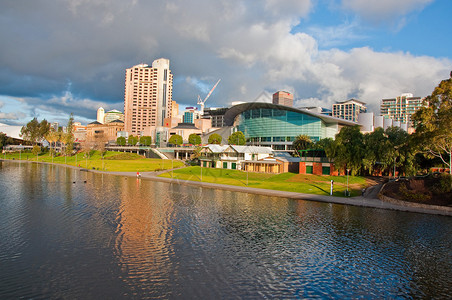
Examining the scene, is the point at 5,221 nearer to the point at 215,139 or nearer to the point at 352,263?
the point at 352,263

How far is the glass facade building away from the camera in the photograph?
13000 centimetres

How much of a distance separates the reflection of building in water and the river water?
104 millimetres

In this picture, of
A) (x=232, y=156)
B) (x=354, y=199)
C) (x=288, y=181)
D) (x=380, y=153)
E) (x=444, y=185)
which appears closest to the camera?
(x=444, y=185)

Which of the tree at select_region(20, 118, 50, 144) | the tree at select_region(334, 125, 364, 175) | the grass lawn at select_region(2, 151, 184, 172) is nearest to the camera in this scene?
the tree at select_region(334, 125, 364, 175)

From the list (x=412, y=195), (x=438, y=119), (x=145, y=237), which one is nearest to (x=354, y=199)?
(x=412, y=195)

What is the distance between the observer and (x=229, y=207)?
39.1 m

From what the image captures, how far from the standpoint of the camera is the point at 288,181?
6362 centimetres

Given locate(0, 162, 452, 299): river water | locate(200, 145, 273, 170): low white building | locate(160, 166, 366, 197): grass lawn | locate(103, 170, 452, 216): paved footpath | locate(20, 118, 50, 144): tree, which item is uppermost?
locate(20, 118, 50, 144): tree

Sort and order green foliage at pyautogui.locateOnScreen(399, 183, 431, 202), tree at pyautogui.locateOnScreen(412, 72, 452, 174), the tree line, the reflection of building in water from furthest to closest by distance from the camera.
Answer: the tree line < green foliage at pyautogui.locateOnScreen(399, 183, 431, 202) < tree at pyautogui.locateOnScreen(412, 72, 452, 174) < the reflection of building in water

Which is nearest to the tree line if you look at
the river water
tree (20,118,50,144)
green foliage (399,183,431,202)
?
green foliage (399,183,431,202)

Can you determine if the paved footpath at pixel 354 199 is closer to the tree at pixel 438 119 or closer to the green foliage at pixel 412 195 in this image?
the green foliage at pixel 412 195

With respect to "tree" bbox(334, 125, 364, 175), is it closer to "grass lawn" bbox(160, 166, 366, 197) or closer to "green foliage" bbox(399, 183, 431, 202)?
"grass lawn" bbox(160, 166, 366, 197)

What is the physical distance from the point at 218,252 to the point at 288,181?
43.7m

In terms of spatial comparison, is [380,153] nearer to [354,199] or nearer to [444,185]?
[354,199]
